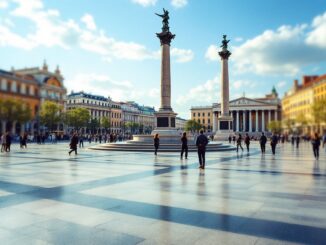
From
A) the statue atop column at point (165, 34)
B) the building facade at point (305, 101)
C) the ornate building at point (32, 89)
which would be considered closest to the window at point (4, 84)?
the ornate building at point (32, 89)

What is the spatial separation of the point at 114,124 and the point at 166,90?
115351 mm

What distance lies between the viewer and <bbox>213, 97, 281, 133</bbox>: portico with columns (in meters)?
136

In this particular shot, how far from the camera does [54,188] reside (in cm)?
959

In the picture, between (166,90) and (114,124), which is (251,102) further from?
(166,90)

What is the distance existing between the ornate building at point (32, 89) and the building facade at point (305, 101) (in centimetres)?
7428

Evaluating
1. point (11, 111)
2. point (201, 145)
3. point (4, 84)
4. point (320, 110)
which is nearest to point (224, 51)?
point (320, 110)

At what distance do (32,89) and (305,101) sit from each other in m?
86.5

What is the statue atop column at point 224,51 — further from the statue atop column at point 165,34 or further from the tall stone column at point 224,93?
the statue atop column at point 165,34

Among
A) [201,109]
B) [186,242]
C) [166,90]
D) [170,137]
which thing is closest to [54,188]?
[186,242]

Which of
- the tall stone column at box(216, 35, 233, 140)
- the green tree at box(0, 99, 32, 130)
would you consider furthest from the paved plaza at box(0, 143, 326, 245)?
the green tree at box(0, 99, 32, 130)

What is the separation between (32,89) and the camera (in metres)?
88.7

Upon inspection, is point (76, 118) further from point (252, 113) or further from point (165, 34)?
point (252, 113)

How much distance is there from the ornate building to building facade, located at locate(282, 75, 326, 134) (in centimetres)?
7428

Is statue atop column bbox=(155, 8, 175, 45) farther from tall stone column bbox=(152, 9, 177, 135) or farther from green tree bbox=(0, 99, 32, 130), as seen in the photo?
green tree bbox=(0, 99, 32, 130)
